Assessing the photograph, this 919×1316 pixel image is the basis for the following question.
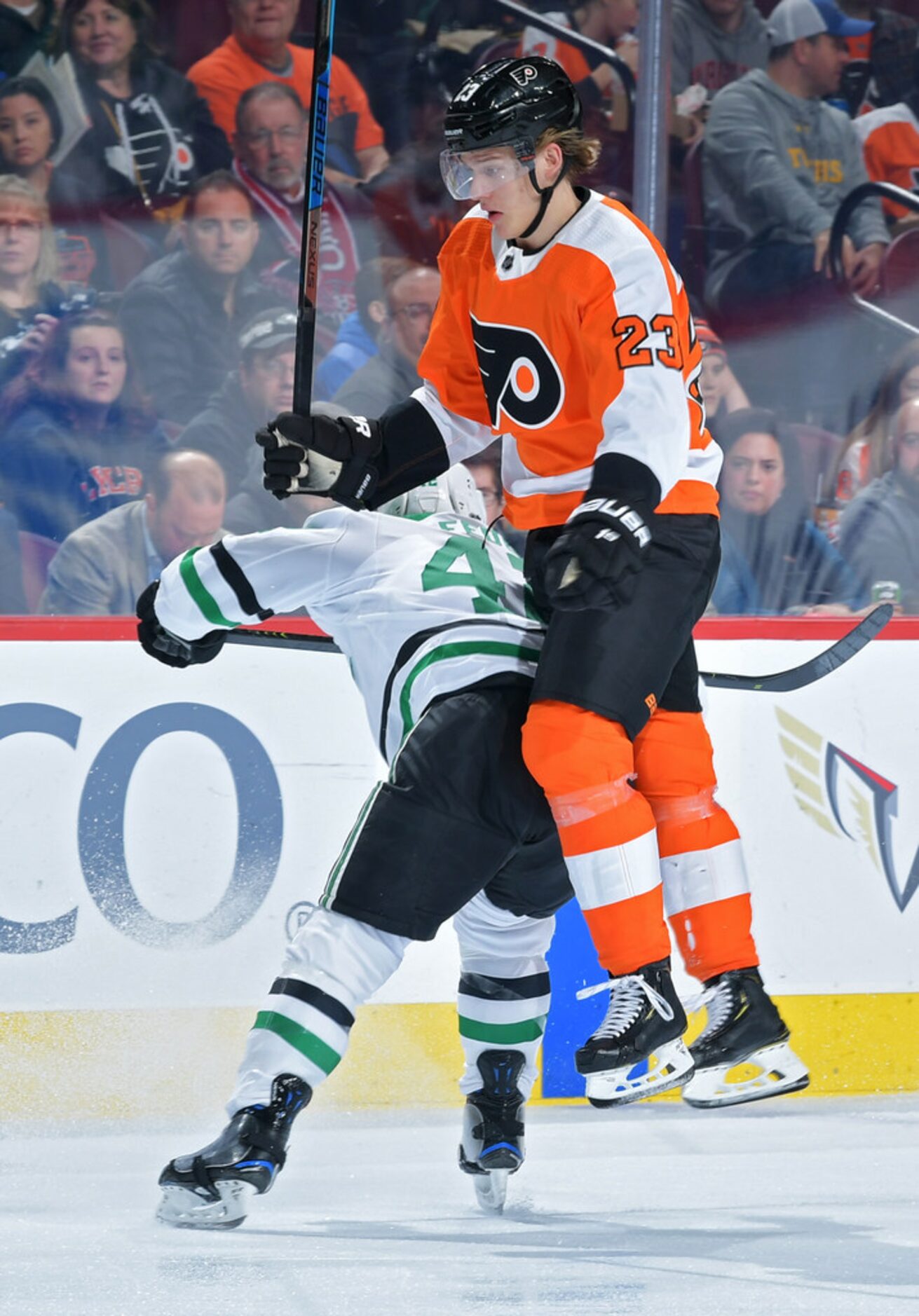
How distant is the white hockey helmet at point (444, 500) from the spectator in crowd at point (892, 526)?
53.7 inches

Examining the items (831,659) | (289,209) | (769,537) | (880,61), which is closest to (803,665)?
(831,659)

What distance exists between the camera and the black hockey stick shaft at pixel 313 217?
7.55 ft

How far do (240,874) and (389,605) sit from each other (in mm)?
832

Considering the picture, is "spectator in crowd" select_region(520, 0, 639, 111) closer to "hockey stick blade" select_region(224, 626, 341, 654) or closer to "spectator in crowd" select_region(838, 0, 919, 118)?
"spectator in crowd" select_region(838, 0, 919, 118)

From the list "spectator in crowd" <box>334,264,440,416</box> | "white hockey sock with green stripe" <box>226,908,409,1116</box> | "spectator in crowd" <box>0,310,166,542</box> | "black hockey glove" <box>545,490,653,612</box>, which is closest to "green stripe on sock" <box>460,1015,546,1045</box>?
"white hockey sock with green stripe" <box>226,908,409,1116</box>

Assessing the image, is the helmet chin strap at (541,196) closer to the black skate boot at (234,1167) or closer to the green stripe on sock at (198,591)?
the green stripe on sock at (198,591)

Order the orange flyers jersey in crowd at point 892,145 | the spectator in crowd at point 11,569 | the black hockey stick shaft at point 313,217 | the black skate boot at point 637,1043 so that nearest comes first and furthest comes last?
1. the black skate boot at point 637,1043
2. the black hockey stick shaft at point 313,217
3. the spectator in crowd at point 11,569
4. the orange flyers jersey in crowd at point 892,145

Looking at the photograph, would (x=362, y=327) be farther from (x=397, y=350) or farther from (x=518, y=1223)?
(x=518, y=1223)

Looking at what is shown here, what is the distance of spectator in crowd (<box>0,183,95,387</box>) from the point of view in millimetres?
3740

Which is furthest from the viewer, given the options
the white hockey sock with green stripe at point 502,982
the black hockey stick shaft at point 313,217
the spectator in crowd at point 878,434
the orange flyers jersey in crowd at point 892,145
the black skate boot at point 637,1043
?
the orange flyers jersey in crowd at point 892,145

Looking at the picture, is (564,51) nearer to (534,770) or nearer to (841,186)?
(841,186)

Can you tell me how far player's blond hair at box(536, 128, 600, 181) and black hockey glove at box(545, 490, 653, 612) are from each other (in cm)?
48

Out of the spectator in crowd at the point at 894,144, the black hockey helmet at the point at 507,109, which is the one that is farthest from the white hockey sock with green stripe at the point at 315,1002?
the spectator in crowd at the point at 894,144

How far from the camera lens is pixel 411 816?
2268 mm
